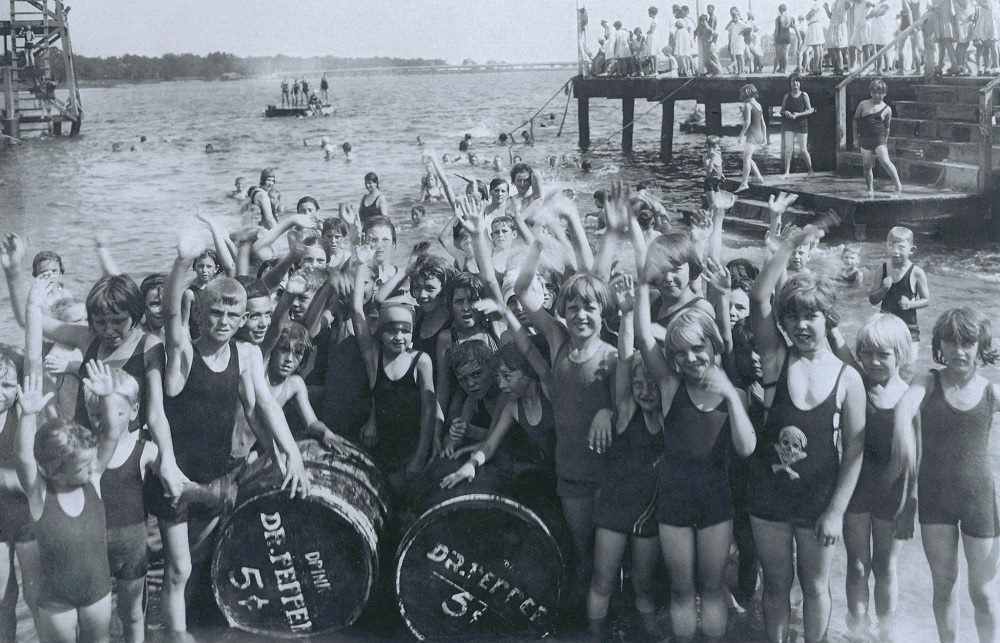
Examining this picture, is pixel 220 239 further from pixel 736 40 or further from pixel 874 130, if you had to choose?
pixel 736 40

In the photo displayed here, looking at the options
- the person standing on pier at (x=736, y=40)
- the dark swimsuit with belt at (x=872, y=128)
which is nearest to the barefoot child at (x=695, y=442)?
the dark swimsuit with belt at (x=872, y=128)

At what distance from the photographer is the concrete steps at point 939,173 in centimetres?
1297

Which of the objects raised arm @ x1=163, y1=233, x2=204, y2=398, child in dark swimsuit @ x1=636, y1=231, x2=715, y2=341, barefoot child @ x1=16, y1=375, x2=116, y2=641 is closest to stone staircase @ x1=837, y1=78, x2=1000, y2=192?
child in dark swimsuit @ x1=636, y1=231, x2=715, y2=341

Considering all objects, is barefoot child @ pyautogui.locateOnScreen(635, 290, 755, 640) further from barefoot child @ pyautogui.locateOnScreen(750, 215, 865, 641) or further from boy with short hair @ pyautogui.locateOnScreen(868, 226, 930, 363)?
boy with short hair @ pyautogui.locateOnScreen(868, 226, 930, 363)

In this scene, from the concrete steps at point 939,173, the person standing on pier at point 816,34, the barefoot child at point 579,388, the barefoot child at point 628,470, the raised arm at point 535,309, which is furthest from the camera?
the person standing on pier at point 816,34

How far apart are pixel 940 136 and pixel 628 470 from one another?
12.6m

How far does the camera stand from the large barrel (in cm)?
394

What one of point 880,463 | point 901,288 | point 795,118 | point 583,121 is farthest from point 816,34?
point 880,463

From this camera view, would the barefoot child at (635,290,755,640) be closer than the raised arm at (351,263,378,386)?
Yes

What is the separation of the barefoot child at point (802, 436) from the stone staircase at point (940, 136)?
1074 cm

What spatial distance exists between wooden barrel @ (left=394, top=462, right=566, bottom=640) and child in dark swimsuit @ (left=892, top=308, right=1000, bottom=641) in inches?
59.6

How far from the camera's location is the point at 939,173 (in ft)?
45.0

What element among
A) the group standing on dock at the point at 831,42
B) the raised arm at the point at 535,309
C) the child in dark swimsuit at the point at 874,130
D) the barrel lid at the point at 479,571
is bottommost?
the barrel lid at the point at 479,571

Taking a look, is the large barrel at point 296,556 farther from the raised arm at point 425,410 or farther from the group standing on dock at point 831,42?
the group standing on dock at point 831,42
